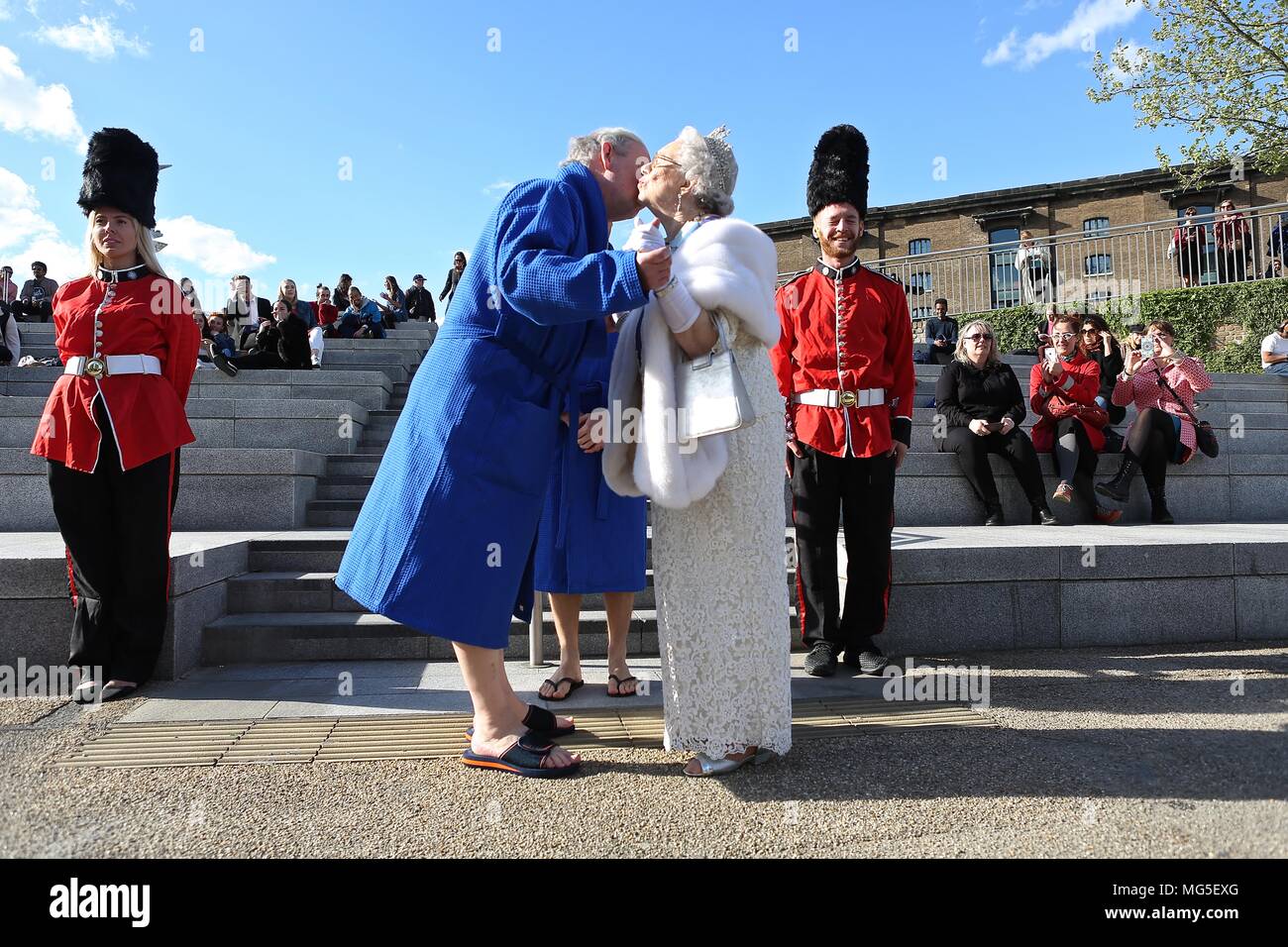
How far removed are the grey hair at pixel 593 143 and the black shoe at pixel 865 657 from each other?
2651 millimetres

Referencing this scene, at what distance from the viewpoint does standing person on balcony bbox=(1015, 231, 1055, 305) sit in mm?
20219

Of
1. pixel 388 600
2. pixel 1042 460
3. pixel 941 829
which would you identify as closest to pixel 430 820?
pixel 388 600

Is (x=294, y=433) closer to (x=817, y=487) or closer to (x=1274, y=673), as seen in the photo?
(x=817, y=487)

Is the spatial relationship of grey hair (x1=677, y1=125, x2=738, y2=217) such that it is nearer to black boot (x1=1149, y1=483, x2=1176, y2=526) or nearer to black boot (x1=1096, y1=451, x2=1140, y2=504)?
black boot (x1=1096, y1=451, x2=1140, y2=504)

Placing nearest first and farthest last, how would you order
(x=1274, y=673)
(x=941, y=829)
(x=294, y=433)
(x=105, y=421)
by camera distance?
(x=941, y=829) → (x=105, y=421) → (x=1274, y=673) → (x=294, y=433)

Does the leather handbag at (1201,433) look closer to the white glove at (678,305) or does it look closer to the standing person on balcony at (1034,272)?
the white glove at (678,305)

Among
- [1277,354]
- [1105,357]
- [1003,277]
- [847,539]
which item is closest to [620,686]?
[847,539]

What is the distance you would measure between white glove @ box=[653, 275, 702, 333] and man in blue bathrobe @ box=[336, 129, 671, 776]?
0.25 meters

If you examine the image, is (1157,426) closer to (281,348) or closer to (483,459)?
(483,459)

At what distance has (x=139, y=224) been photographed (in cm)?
413

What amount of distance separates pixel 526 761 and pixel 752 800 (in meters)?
0.78

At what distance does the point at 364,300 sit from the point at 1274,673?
53.5 ft

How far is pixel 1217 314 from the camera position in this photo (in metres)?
18.4

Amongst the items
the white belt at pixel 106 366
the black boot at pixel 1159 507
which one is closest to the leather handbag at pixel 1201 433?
the black boot at pixel 1159 507
